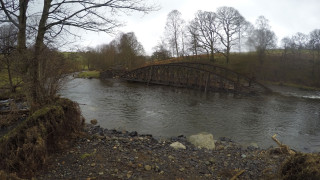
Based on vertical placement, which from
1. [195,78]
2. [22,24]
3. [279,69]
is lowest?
[195,78]

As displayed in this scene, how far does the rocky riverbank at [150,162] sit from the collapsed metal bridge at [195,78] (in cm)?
1809

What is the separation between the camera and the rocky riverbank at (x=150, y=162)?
480 centimetres

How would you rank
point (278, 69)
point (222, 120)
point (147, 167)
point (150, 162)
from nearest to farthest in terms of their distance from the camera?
1. point (147, 167)
2. point (150, 162)
3. point (222, 120)
4. point (278, 69)

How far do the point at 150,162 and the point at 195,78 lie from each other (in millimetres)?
22198

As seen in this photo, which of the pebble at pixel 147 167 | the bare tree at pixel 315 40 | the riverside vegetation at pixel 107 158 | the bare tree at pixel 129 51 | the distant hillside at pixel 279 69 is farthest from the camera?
the bare tree at pixel 129 51

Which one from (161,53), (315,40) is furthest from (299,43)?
(161,53)

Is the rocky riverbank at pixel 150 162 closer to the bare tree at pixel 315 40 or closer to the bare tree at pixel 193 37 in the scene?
the bare tree at pixel 193 37

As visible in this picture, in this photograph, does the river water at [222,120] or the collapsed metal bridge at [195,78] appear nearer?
the river water at [222,120]

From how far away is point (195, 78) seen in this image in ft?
88.3

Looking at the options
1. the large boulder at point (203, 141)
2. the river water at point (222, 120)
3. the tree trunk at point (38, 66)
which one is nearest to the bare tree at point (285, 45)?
the river water at point (222, 120)

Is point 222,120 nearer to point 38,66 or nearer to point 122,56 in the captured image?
point 38,66

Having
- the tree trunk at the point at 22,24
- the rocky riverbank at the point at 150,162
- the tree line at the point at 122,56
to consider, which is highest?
the tree line at the point at 122,56

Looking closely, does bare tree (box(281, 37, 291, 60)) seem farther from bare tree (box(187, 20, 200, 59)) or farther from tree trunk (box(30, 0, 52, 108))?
tree trunk (box(30, 0, 52, 108))

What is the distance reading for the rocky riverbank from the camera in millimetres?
4801
